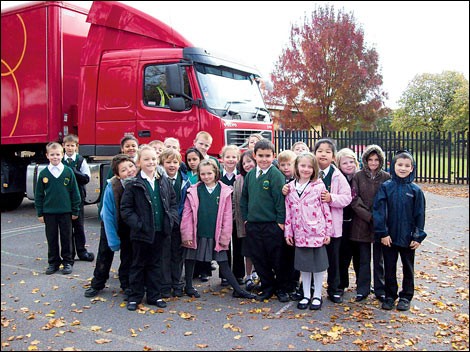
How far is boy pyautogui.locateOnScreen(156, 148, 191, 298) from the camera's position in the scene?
5.39 metres

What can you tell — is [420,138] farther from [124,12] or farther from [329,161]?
[329,161]

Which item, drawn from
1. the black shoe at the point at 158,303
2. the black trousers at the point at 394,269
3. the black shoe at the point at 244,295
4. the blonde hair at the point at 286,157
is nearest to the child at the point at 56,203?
the black shoe at the point at 158,303

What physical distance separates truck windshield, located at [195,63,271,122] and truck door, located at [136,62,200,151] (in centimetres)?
29

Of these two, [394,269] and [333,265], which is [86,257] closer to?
[333,265]

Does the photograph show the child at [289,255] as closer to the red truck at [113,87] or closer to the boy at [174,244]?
the boy at [174,244]

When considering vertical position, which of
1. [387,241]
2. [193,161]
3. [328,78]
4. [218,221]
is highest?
[328,78]

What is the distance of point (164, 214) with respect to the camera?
5.10 meters

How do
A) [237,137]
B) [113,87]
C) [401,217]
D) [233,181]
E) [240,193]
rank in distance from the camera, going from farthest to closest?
[113,87]
[237,137]
[233,181]
[240,193]
[401,217]

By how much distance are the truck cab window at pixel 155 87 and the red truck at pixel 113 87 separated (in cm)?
2

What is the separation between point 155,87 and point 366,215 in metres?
4.91

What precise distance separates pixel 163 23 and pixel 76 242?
4.08 metres

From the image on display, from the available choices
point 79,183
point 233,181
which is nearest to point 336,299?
point 233,181

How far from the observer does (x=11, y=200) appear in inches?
449

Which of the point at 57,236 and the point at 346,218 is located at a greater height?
the point at 346,218
